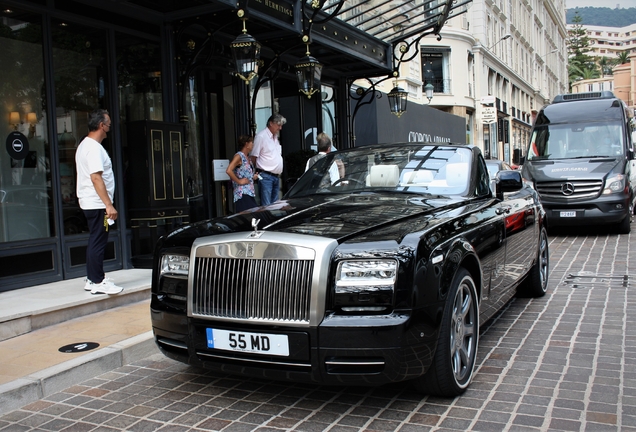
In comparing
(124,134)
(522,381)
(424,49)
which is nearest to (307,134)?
(124,134)

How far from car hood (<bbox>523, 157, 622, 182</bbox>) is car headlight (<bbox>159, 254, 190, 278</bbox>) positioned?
9483 mm

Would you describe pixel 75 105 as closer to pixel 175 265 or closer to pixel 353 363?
pixel 175 265

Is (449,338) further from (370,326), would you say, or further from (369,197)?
(369,197)

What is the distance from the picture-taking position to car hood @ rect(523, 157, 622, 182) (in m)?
11.4

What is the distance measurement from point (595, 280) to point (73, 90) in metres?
6.76

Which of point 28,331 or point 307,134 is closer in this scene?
point 28,331

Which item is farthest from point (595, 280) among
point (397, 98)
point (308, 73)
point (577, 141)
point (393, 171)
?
point (397, 98)

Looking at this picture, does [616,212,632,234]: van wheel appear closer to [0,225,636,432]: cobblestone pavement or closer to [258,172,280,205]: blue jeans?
[258,172,280,205]: blue jeans

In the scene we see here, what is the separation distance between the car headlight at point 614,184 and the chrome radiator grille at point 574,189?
4.6 inches

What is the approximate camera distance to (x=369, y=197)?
15.3ft

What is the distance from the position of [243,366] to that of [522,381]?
1.83 metres

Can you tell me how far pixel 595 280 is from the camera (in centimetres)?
731

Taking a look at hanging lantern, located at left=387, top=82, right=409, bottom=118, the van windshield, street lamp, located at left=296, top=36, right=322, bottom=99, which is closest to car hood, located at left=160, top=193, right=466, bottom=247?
street lamp, located at left=296, top=36, right=322, bottom=99

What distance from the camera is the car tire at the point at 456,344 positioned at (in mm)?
3463
